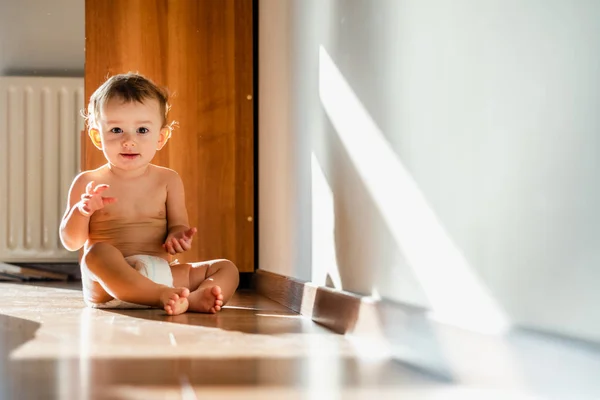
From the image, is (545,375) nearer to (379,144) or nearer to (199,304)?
(379,144)

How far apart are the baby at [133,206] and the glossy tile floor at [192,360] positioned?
Result: 0.20m

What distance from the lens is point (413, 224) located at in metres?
1.04

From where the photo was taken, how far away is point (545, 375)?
648 millimetres

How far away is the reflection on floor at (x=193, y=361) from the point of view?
0.75 metres

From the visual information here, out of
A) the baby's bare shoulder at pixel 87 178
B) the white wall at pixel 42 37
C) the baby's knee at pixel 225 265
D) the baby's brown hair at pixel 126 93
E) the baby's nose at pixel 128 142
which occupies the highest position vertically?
the white wall at pixel 42 37

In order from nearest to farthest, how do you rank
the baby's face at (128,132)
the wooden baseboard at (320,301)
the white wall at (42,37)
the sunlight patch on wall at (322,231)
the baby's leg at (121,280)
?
the wooden baseboard at (320,301)
the sunlight patch on wall at (322,231)
the baby's leg at (121,280)
the baby's face at (128,132)
the white wall at (42,37)

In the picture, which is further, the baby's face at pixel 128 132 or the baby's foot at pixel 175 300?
the baby's face at pixel 128 132

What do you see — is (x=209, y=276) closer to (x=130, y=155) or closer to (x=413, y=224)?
(x=130, y=155)

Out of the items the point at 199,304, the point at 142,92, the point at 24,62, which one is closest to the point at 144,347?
the point at 199,304

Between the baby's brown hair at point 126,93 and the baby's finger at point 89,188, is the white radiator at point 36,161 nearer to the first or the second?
the baby's brown hair at point 126,93

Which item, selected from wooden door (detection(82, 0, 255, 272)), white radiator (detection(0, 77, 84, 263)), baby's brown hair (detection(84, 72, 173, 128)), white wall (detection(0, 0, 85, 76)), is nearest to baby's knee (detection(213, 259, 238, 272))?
baby's brown hair (detection(84, 72, 173, 128))

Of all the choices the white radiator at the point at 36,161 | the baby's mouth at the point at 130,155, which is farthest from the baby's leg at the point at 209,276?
the white radiator at the point at 36,161

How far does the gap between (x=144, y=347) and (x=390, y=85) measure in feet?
1.47

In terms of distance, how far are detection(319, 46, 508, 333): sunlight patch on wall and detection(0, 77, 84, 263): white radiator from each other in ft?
6.66
